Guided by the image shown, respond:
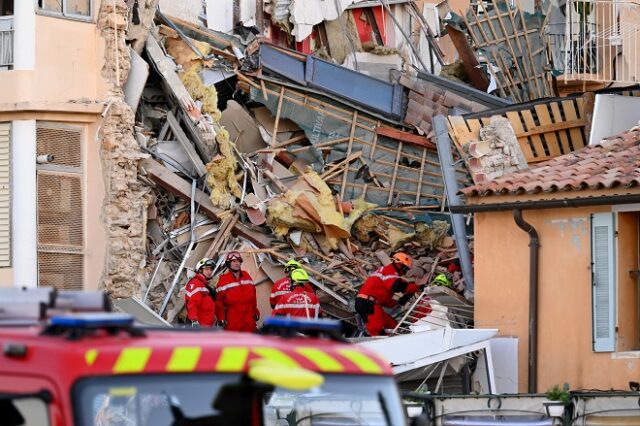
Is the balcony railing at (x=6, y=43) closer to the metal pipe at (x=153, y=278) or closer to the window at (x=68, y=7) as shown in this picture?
the window at (x=68, y=7)

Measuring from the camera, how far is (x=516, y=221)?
18.3 metres

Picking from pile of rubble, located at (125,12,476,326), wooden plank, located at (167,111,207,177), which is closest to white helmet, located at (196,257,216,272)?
pile of rubble, located at (125,12,476,326)

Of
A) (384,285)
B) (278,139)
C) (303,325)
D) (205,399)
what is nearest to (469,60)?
(278,139)

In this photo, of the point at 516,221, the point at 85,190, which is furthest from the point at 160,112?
the point at 516,221

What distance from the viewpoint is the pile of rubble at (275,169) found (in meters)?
21.8

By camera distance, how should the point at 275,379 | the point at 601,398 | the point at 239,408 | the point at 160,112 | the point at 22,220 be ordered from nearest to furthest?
1. the point at 275,379
2. the point at 239,408
3. the point at 601,398
4. the point at 22,220
5. the point at 160,112

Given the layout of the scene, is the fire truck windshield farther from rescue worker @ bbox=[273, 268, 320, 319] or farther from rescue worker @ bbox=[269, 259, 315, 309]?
rescue worker @ bbox=[269, 259, 315, 309]

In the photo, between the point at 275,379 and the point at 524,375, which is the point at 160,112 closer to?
the point at 524,375

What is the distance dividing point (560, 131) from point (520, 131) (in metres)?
0.66

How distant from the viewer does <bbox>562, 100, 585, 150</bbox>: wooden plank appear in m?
21.6

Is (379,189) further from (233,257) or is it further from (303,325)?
(303,325)

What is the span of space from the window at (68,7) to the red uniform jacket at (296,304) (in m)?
4.78

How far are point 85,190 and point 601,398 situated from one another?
924cm

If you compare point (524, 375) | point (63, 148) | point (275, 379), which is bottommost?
point (524, 375)
